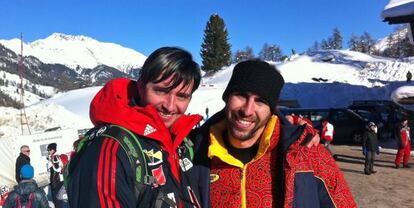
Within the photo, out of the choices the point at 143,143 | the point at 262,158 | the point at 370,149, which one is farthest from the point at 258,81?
the point at 370,149

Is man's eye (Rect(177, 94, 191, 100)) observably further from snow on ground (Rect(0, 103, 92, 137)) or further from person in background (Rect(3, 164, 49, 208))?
snow on ground (Rect(0, 103, 92, 137))

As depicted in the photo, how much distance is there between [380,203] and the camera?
999 centimetres

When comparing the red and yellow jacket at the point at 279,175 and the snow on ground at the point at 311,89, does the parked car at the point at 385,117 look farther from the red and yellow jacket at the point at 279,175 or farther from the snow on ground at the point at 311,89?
the red and yellow jacket at the point at 279,175

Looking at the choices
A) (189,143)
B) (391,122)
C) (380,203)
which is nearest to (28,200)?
(189,143)

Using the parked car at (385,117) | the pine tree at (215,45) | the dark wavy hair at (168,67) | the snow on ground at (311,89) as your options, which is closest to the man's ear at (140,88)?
the dark wavy hair at (168,67)

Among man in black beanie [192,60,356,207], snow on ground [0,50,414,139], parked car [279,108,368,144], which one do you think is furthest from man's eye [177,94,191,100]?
snow on ground [0,50,414,139]

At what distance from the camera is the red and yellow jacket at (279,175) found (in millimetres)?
2324

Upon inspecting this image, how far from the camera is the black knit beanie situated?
8.23 ft

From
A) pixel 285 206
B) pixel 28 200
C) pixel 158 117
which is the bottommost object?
pixel 28 200

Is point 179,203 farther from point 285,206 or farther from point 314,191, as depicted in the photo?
point 314,191

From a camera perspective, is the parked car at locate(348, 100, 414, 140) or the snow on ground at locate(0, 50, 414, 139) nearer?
the parked car at locate(348, 100, 414, 140)

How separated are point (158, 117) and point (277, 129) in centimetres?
80

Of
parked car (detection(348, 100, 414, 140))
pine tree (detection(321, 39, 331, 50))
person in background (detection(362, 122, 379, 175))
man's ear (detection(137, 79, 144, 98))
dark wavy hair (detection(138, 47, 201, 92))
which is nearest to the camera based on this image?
dark wavy hair (detection(138, 47, 201, 92))

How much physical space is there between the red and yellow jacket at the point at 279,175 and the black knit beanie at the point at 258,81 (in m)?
0.18
